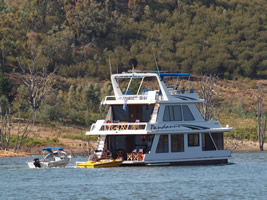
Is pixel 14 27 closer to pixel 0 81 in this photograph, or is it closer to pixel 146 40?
pixel 146 40

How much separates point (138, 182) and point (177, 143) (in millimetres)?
7785

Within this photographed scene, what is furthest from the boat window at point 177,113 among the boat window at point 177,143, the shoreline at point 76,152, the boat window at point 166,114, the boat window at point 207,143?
the shoreline at point 76,152

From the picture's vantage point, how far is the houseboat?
4972cm

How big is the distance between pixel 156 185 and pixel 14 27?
283ft

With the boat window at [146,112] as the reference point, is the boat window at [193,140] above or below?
below

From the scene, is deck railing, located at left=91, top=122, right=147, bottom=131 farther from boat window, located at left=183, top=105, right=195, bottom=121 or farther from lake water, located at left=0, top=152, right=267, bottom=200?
boat window, located at left=183, top=105, right=195, bottom=121

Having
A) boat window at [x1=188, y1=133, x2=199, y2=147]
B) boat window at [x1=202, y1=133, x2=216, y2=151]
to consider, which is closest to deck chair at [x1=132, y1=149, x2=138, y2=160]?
boat window at [x1=188, y1=133, x2=199, y2=147]

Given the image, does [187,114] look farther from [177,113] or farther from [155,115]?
[155,115]

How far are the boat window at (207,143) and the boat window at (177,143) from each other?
1.87m

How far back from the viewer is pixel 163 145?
50.2 metres

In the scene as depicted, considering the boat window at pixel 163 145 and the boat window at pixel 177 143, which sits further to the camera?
the boat window at pixel 177 143

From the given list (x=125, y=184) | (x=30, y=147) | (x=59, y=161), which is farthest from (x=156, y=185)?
(x=30, y=147)

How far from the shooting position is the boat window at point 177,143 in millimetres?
50625

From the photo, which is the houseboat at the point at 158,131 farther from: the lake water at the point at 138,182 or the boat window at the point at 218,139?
the lake water at the point at 138,182
